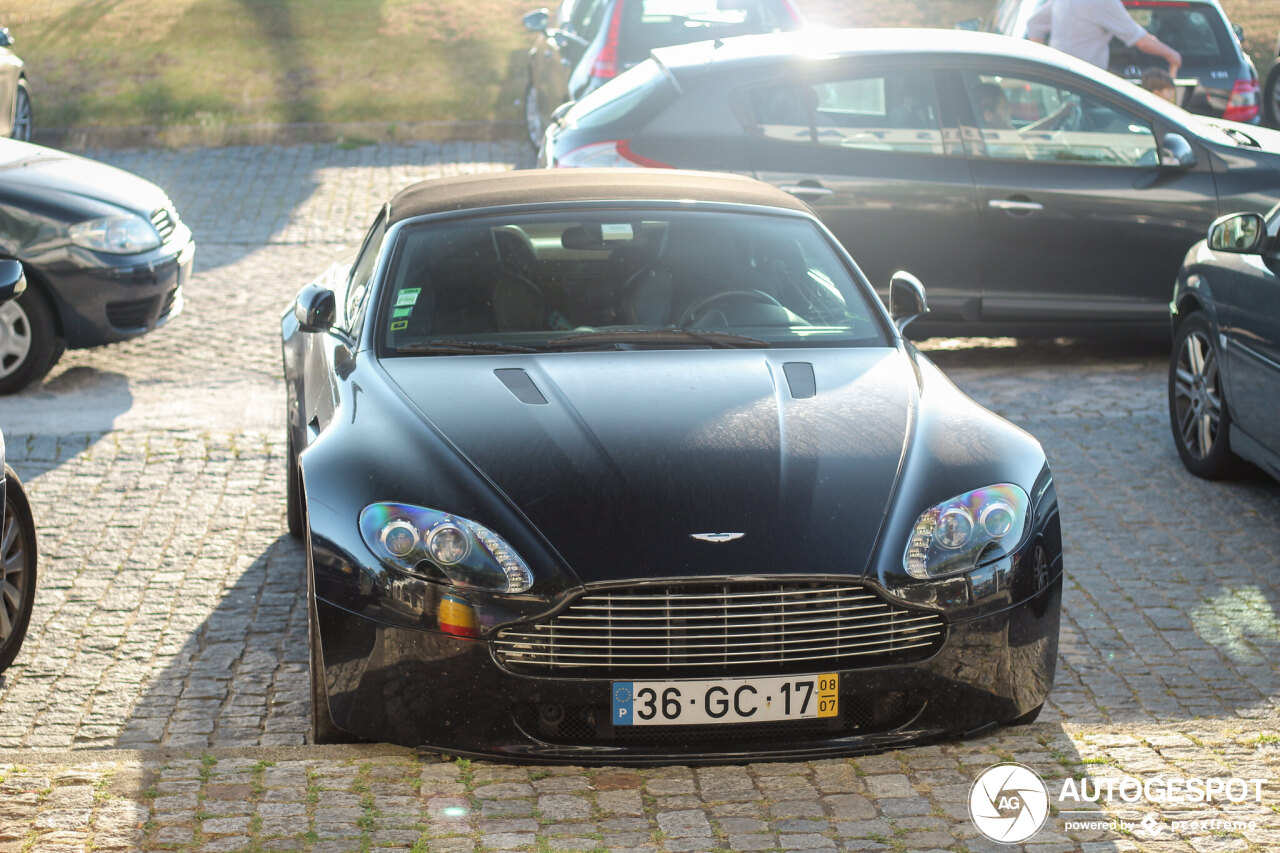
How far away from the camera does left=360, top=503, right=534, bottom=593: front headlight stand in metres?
3.84

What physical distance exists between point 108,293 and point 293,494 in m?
3.20

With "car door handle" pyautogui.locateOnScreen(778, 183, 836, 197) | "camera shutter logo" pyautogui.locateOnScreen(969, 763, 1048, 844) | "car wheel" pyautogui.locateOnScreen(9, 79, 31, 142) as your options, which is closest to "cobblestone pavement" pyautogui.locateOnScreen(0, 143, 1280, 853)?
"camera shutter logo" pyautogui.locateOnScreen(969, 763, 1048, 844)

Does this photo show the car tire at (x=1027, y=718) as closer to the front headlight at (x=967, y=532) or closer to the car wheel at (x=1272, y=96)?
the front headlight at (x=967, y=532)

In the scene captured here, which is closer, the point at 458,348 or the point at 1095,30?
the point at 458,348

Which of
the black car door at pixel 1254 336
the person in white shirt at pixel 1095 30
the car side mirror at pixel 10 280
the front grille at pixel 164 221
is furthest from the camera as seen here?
the person in white shirt at pixel 1095 30

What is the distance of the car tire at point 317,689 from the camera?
408 cm

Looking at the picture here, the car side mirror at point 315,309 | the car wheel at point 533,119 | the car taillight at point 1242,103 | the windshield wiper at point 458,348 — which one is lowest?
the car wheel at point 533,119

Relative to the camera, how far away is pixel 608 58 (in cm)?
1284

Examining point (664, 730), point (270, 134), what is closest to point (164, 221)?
point (664, 730)

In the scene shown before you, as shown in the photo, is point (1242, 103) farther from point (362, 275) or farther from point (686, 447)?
point (686, 447)

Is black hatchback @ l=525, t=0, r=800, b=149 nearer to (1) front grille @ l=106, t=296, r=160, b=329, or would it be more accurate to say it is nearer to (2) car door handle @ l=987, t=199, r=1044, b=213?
(2) car door handle @ l=987, t=199, r=1044, b=213

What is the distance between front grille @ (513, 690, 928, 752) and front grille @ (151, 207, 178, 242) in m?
5.92

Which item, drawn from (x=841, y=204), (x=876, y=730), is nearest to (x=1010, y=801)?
(x=876, y=730)

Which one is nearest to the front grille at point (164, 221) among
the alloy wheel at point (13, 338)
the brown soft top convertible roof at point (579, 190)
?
the alloy wheel at point (13, 338)
